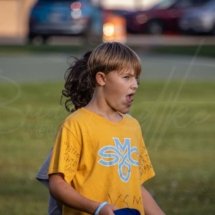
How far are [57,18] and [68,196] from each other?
1238 inches

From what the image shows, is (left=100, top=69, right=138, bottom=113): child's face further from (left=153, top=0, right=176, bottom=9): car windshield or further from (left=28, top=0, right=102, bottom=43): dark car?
(left=153, top=0, right=176, bottom=9): car windshield

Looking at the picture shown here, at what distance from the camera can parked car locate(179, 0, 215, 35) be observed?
126 ft

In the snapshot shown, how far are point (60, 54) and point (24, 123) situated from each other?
13539 mm

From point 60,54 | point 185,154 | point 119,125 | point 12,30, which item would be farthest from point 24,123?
point 12,30

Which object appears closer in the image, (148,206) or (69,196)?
(69,196)

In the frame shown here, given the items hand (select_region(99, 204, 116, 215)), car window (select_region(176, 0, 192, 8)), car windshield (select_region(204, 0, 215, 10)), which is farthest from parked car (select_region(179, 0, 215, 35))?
hand (select_region(99, 204, 116, 215))

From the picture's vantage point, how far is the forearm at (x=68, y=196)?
4043 mm

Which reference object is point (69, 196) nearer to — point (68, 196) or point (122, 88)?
point (68, 196)

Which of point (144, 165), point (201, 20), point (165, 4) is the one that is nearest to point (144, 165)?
point (144, 165)

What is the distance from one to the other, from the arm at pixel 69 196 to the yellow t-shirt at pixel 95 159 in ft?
0.10

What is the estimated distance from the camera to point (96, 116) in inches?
166

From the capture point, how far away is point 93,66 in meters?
4.26

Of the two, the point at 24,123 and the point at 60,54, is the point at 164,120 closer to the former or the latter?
the point at 24,123

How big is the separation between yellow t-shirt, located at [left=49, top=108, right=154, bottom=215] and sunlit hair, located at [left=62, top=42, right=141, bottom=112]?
185mm
